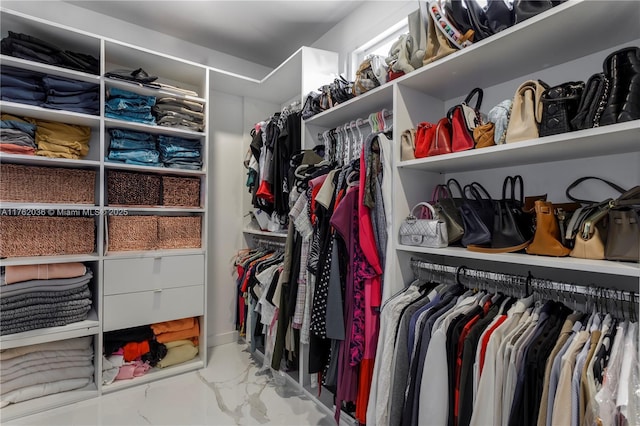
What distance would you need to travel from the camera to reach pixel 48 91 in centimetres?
198

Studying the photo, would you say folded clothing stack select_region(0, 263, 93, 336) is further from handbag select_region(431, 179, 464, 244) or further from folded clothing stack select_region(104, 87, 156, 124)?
handbag select_region(431, 179, 464, 244)

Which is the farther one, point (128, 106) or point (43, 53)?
point (128, 106)

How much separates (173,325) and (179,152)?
129cm

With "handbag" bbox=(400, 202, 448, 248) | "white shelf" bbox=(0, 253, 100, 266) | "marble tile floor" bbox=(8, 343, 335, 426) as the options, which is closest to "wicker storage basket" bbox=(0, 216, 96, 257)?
"white shelf" bbox=(0, 253, 100, 266)

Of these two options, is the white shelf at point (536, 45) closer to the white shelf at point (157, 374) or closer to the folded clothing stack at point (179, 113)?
the folded clothing stack at point (179, 113)

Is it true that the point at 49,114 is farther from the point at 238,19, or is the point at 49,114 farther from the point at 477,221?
the point at 477,221

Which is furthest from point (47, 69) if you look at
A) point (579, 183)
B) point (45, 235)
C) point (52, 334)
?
point (579, 183)

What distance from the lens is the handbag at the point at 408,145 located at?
1.50 m

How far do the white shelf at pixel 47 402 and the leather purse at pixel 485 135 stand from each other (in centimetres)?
262

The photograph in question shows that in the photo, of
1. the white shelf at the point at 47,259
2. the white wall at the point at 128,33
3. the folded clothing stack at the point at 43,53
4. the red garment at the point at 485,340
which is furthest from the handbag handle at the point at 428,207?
the white wall at the point at 128,33

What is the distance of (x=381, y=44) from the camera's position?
2.27m

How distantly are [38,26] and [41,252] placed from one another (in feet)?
4.44

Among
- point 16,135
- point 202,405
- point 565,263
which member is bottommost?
point 202,405

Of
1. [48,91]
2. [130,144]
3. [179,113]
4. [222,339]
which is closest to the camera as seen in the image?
[48,91]
